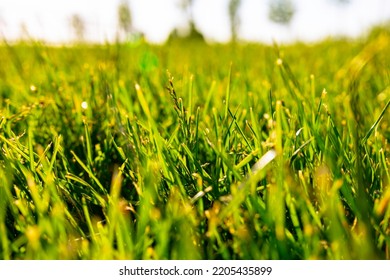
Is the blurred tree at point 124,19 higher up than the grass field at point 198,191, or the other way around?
the blurred tree at point 124,19

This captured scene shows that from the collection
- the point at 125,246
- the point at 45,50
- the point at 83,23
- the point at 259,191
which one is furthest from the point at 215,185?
the point at 83,23

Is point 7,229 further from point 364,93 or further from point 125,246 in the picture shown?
point 364,93

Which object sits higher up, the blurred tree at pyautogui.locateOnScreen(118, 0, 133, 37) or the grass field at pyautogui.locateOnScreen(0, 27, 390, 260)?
the blurred tree at pyautogui.locateOnScreen(118, 0, 133, 37)

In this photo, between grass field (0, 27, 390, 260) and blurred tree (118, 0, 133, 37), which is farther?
blurred tree (118, 0, 133, 37)

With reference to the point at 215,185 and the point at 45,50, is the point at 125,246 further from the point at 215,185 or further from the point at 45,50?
the point at 45,50

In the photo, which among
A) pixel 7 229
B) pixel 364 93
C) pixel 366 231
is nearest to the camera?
pixel 366 231

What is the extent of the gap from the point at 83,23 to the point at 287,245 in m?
1.26

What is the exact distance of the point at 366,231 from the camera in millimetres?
542

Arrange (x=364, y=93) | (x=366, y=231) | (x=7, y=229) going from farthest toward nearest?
1. (x=364, y=93)
2. (x=7, y=229)
3. (x=366, y=231)

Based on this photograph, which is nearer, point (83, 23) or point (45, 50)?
point (45, 50)

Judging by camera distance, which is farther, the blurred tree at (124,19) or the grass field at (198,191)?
the blurred tree at (124,19)

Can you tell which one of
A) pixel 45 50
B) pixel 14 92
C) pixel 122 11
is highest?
pixel 122 11

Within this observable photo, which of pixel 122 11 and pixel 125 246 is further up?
pixel 122 11
